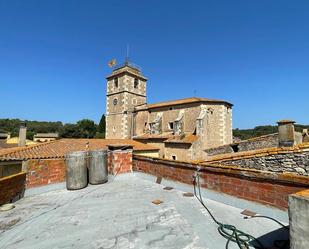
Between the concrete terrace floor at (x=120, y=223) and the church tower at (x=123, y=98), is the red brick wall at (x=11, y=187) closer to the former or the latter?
the concrete terrace floor at (x=120, y=223)

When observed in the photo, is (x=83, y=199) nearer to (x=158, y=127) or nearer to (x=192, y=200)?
(x=192, y=200)

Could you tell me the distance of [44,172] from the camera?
546 cm

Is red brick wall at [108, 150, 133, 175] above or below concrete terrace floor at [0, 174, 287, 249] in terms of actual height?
above

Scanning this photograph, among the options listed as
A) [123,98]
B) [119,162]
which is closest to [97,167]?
[119,162]

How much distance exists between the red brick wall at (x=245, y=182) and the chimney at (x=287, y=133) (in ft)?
24.2

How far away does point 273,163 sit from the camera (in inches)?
261

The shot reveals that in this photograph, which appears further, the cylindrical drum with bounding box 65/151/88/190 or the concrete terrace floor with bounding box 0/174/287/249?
the cylindrical drum with bounding box 65/151/88/190

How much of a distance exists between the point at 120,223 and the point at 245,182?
8.14 ft

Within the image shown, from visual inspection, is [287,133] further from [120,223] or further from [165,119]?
[165,119]

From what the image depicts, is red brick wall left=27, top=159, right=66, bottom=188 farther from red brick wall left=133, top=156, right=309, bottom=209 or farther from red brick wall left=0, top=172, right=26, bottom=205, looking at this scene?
red brick wall left=133, top=156, right=309, bottom=209

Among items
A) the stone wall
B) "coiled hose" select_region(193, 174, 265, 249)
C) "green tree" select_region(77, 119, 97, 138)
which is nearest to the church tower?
"coiled hose" select_region(193, 174, 265, 249)

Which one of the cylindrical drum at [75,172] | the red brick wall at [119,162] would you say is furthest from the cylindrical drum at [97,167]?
the red brick wall at [119,162]

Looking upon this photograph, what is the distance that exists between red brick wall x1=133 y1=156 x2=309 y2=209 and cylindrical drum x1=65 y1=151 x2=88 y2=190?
8.03 ft

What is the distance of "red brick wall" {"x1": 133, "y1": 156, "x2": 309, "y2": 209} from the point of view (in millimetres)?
2912
